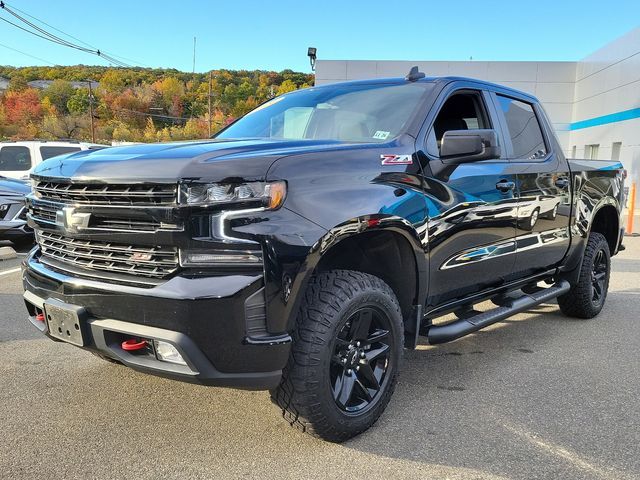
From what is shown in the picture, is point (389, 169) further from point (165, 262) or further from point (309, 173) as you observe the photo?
point (165, 262)

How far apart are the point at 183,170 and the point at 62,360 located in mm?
2369

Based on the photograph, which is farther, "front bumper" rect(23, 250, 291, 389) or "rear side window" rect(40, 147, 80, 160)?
"rear side window" rect(40, 147, 80, 160)

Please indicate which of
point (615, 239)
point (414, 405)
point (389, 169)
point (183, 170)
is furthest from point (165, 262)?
point (615, 239)

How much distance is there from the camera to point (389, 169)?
2.93 meters

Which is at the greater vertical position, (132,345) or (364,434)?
(132,345)

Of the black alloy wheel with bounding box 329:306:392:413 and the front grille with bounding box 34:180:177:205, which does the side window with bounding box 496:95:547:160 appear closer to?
the black alloy wheel with bounding box 329:306:392:413

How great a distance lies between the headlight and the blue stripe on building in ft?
69.6

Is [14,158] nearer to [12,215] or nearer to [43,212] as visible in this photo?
[12,215]

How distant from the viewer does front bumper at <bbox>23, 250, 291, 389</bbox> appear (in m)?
2.26

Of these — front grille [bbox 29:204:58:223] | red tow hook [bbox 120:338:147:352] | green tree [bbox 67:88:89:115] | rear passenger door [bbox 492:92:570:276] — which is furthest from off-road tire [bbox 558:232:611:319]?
green tree [bbox 67:88:89:115]

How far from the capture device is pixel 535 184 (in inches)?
161

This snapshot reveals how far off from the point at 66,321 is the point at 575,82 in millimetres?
27678

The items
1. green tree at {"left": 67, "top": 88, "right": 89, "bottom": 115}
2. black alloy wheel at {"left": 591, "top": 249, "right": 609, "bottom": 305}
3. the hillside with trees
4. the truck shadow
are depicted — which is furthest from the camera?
green tree at {"left": 67, "top": 88, "right": 89, "bottom": 115}

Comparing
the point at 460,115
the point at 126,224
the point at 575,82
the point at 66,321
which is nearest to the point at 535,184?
the point at 460,115
